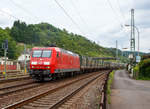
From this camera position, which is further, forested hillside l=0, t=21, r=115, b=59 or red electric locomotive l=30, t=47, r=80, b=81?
forested hillside l=0, t=21, r=115, b=59

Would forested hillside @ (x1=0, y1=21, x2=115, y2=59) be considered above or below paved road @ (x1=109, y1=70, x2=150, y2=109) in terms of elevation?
above

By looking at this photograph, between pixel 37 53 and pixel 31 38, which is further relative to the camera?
pixel 31 38

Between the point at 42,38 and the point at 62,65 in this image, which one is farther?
the point at 42,38

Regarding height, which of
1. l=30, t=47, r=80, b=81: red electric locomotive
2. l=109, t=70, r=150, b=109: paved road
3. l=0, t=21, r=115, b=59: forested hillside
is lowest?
l=109, t=70, r=150, b=109: paved road

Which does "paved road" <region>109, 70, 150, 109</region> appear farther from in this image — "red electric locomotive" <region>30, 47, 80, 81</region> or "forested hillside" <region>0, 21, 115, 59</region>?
"forested hillside" <region>0, 21, 115, 59</region>

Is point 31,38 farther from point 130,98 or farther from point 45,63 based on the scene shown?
point 130,98

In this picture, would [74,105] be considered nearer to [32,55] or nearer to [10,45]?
[32,55]

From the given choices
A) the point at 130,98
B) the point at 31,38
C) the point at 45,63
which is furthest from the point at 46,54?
the point at 31,38

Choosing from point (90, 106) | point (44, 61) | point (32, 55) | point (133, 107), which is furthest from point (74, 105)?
point (32, 55)

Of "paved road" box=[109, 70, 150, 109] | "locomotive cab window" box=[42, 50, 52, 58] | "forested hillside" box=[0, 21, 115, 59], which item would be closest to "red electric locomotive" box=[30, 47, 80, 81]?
"locomotive cab window" box=[42, 50, 52, 58]

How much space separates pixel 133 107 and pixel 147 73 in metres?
16.1

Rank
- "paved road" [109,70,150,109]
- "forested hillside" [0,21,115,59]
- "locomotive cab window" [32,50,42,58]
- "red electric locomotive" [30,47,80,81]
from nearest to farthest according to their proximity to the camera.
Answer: "paved road" [109,70,150,109] → "red electric locomotive" [30,47,80,81] → "locomotive cab window" [32,50,42,58] → "forested hillside" [0,21,115,59]

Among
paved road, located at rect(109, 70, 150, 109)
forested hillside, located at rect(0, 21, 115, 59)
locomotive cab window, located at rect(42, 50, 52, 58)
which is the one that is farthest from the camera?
forested hillside, located at rect(0, 21, 115, 59)

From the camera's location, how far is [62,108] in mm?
7414
